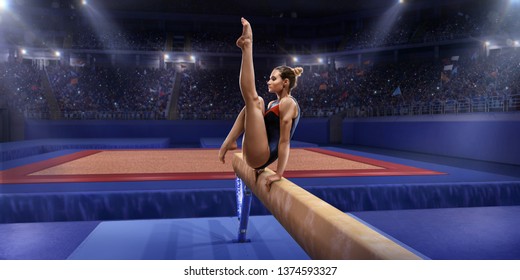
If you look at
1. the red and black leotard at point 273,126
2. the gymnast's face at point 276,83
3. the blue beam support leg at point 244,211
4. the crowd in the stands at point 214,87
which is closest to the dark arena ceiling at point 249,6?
the crowd in the stands at point 214,87

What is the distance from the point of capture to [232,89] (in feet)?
68.8

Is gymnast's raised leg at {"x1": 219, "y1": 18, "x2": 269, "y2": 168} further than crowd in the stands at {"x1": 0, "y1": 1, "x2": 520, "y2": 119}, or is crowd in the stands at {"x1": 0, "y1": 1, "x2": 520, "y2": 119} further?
crowd in the stands at {"x1": 0, "y1": 1, "x2": 520, "y2": 119}

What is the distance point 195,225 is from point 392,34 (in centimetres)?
2018

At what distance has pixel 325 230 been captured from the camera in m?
1.30

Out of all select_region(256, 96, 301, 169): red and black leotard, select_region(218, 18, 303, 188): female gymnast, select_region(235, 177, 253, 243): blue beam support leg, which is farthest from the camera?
select_region(235, 177, 253, 243): blue beam support leg

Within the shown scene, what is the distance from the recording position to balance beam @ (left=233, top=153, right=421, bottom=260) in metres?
1.03

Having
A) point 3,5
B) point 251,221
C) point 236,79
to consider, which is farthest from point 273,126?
point 3,5

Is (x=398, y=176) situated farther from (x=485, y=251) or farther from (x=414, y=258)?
(x=414, y=258)

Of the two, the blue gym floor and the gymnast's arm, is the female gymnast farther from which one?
the blue gym floor

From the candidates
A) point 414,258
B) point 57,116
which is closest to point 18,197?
point 414,258

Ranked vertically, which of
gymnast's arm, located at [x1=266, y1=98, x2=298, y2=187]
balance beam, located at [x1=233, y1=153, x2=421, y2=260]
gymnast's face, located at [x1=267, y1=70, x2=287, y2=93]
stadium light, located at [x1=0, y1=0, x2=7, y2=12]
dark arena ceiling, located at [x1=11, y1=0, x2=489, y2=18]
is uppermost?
stadium light, located at [x1=0, y1=0, x2=7, y2=12]

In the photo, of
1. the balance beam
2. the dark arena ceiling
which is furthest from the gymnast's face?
the dark arena ceiling

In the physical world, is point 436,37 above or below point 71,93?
above

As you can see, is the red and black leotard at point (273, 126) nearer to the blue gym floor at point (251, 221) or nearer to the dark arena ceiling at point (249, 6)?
the blue gym floor at point (251, 221)
